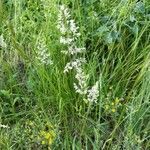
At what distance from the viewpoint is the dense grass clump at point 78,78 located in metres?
2.12

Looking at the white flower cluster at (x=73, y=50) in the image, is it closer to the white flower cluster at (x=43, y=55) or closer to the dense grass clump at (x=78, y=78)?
the dense grass clump at (x=78, y=78)

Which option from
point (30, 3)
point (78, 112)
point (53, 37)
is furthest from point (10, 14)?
point (78, 112)

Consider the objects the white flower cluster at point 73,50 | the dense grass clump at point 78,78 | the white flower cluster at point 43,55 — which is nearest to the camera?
the white flower cluster at point 73,50

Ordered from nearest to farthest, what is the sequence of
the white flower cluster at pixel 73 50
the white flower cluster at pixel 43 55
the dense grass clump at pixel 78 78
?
the white flower cluster at pixel 73 50 < the dense grass clump at pixel 78 78 < the white flower cluster at pixel 43 55

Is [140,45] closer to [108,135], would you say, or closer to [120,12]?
[120,12]

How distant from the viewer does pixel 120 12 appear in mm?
2363

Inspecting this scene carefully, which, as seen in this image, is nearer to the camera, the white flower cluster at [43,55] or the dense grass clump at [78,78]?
the dense grass clump at [78,78]

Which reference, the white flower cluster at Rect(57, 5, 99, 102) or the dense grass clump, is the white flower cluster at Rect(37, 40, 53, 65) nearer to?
the dense grass clump

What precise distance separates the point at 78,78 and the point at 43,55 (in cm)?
31

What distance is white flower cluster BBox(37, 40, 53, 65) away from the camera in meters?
2.23

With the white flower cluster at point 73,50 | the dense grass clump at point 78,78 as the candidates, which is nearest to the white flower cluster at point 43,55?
the dense grass clump at point 78,78

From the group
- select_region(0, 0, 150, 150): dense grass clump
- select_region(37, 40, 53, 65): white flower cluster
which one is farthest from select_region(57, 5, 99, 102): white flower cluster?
select_region(37, 40, 53, 65): white flower cluster

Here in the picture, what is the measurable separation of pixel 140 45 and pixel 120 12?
0.78 ft

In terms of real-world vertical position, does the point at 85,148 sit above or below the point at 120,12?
below
